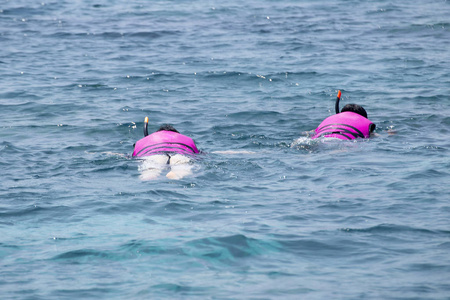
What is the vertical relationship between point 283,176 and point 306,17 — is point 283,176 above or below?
below

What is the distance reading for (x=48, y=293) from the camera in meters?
5.80

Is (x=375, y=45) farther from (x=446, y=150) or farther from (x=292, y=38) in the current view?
(x=446, y=150)

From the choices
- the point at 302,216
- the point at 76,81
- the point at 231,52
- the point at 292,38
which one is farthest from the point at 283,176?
the point at 292,38

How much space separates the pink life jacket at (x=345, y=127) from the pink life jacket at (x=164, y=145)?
2.14 metres

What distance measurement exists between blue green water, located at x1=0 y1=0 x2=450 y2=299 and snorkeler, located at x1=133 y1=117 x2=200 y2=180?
0.60ft

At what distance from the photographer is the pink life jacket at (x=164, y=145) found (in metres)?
9.46

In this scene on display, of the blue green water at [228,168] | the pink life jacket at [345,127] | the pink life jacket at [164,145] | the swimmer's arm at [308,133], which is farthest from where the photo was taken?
the swimmer's arm at [308,133]

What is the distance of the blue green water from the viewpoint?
20.2 ft

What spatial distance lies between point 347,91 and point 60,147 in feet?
21.9

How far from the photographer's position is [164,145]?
9484 millimetres

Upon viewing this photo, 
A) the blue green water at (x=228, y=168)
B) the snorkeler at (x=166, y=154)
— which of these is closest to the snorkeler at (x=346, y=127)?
the blue green water at (x=228, y=168)

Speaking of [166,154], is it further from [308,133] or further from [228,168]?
[308,133]

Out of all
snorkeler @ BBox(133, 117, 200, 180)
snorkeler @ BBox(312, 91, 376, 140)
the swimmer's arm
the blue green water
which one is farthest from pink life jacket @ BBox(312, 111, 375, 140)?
snorkeler @ BBox(133, 117, 200, 180)

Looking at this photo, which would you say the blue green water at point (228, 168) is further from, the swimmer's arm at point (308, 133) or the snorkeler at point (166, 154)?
the snorkeler at point (166, 154)
